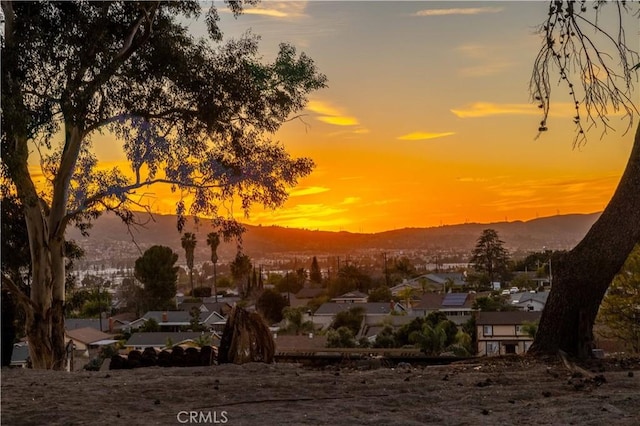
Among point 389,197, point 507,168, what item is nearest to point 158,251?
point 389,197

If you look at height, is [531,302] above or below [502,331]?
above

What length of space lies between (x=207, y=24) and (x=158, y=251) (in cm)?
4191

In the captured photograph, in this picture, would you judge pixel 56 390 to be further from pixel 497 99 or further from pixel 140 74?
pixel 497 99

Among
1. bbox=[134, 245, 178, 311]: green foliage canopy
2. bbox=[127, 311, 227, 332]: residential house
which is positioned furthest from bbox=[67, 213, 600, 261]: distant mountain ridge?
bbox=[127, 311, 227, 332]: residential house

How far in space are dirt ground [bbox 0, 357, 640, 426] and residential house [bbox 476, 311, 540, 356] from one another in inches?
1249

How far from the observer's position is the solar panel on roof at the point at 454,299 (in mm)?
57094

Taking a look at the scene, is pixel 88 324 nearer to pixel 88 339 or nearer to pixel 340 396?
pixel 88 339

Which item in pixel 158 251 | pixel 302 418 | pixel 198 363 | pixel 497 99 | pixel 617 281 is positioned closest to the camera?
pixel 302 418

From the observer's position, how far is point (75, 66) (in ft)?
35.4

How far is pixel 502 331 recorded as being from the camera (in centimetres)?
3959

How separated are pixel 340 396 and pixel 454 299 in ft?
179

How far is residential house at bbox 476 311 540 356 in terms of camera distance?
3806 centimetres

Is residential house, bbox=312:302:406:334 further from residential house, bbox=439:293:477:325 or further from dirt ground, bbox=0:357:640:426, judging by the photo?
dirt ground, bbox=0:357:640:426

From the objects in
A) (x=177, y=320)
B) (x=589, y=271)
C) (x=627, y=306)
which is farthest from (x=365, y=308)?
(x=589, y=271)
